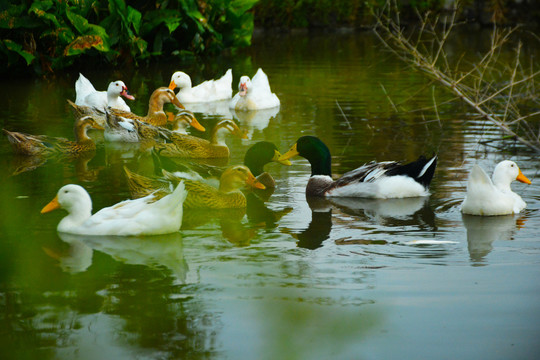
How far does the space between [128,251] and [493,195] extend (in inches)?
119

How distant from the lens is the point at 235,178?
7875 millimetres

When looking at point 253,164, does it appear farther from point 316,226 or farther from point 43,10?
point 43,10

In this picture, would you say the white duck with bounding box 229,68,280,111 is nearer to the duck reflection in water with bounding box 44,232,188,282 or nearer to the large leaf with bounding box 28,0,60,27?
the large leaf with bounding box 28,0,60,27

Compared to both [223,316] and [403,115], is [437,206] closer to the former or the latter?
[223,316]

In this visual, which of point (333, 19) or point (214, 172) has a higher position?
point (333, 19)

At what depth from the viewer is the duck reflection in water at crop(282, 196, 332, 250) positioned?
6852 millimetres

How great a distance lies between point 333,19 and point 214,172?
91.9 feet

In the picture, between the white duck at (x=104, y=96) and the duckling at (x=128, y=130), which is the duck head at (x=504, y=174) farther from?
the white duck at (x=104, y=96)

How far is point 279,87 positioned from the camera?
56.1 feet

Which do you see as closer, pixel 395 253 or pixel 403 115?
pixel 395 253

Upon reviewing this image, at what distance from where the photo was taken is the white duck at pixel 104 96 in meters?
12.7

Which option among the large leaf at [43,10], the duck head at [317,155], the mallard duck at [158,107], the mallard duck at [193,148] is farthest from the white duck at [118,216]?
the large leaf at [43,10]

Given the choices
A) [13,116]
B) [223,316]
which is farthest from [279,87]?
[223,316]

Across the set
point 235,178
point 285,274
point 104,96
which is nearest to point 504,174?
point 235,178
